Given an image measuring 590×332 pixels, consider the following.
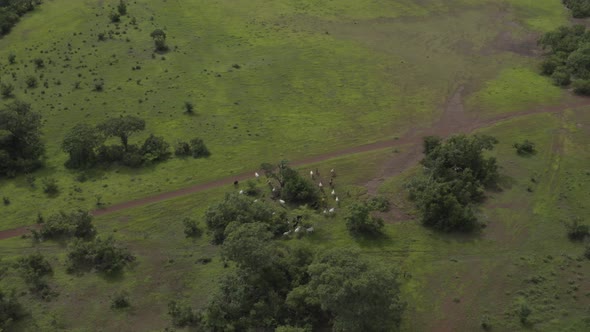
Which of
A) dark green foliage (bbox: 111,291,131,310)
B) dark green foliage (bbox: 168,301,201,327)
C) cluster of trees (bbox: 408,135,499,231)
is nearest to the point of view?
dark green foliage (bbox: 168,301,201,327)

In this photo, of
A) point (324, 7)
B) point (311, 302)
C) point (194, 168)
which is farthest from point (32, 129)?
point (324, 7)

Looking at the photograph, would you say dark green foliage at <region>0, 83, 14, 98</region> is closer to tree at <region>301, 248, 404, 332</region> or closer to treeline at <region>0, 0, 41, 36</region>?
treeline at <region>0, 0, 41, 36</region>

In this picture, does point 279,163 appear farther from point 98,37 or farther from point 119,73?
point 98,37

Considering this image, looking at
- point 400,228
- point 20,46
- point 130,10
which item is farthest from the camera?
point 130,10

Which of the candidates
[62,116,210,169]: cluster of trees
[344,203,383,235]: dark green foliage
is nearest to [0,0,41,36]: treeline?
[62,116,210,169]: cluster of trees

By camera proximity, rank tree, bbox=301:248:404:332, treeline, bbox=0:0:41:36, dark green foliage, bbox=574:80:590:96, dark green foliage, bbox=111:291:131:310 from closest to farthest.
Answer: tree, bbox=301:248:404:332 < dark green foliage, bbox=111:291:131:310 < dark green foliage, bbox=574:80:590:96 < treeline, bbox=0:0:41:36

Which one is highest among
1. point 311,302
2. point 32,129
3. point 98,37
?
point 98,37

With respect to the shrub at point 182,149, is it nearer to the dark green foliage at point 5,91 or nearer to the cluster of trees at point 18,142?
the cluster of trees at point 18,142

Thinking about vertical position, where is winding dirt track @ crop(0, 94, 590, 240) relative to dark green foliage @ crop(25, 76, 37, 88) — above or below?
below
